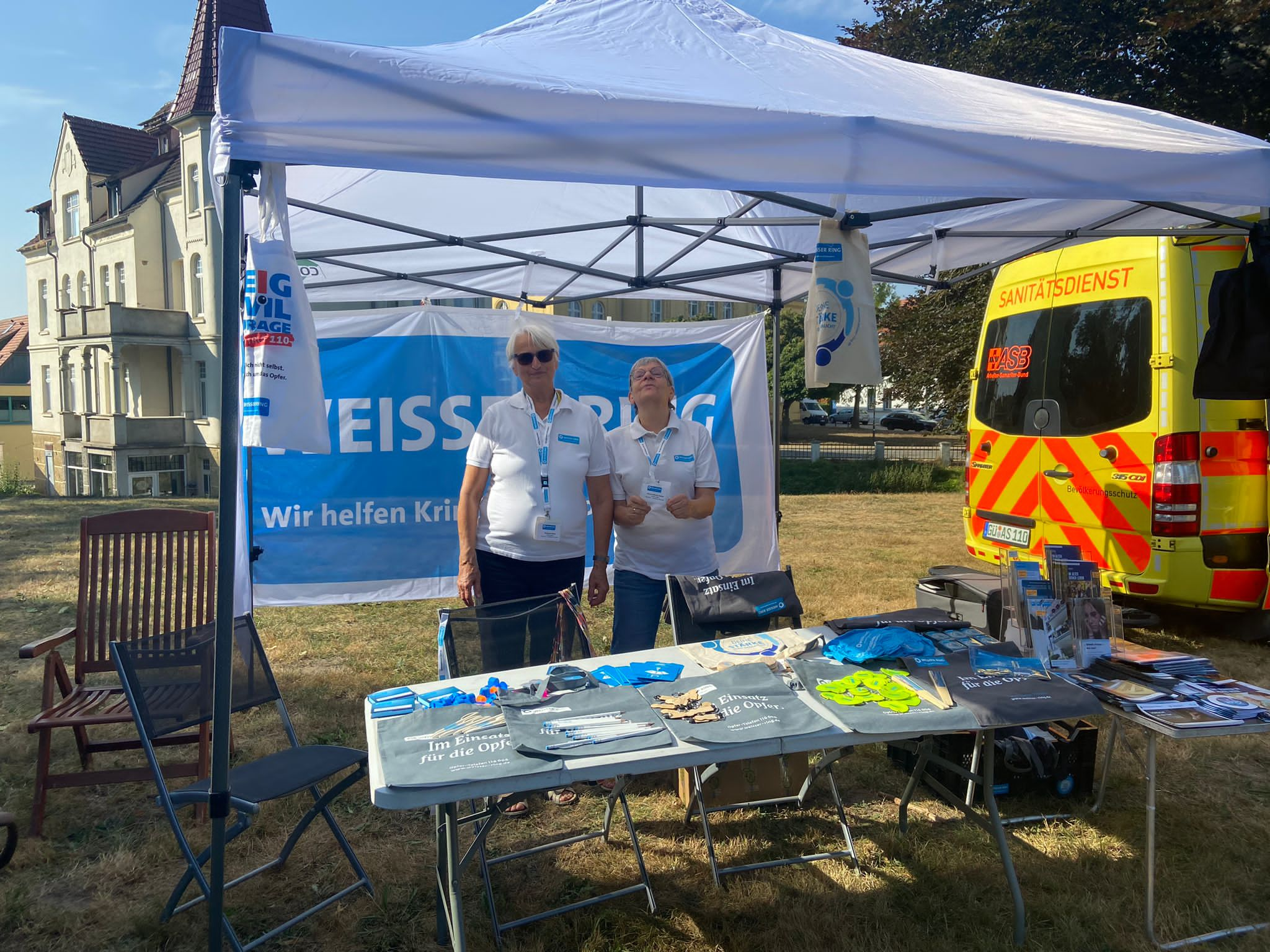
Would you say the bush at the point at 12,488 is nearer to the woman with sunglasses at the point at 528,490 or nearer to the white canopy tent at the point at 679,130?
the white canopy tent at the point at 679,130

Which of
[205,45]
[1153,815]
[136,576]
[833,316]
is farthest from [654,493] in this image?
[205,45]

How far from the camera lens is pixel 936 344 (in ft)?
41.0

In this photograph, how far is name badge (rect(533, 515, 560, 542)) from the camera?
320 cm

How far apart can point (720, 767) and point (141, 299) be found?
30.0m

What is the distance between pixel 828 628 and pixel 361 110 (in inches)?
84.5

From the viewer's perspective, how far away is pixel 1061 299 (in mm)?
5102

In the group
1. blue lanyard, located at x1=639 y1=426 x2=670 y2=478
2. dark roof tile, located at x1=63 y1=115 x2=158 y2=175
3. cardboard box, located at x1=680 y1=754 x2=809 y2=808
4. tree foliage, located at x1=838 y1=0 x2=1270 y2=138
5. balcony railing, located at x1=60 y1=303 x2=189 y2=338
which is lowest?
cardboard box, located at x1=680 y1=754 x2=809 y2=808

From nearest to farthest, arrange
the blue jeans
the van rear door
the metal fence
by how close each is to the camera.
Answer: the blue jeans, the van rear door, the metal fence

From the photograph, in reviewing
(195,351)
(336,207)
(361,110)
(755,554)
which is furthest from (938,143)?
(195,351)

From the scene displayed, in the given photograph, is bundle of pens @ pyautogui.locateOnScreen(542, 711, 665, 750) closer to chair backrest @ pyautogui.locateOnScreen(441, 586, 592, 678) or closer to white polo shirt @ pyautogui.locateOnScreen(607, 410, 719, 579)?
chair backrest @ pyautogui.locateOnScreen(441, 586, 592, 678)

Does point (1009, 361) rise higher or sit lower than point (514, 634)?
higher

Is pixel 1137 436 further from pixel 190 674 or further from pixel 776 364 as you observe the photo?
pixel 190 674

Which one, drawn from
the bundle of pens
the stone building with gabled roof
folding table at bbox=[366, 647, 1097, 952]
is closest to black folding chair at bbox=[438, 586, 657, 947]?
folding table at bbox=[366, 647, 1097, 952]

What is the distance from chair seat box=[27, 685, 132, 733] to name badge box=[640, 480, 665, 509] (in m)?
1.92
